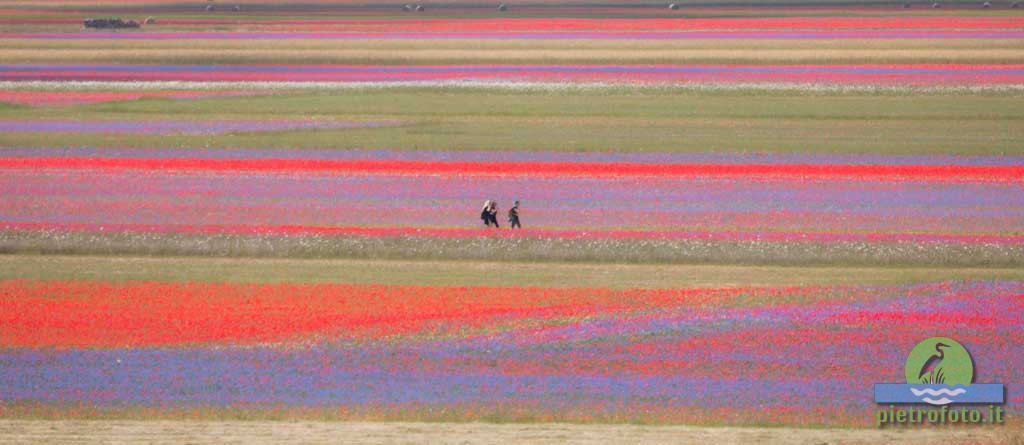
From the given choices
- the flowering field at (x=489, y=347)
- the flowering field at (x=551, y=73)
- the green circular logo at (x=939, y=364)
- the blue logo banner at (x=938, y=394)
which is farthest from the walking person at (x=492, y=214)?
the flowering field at (x=551, y=73)

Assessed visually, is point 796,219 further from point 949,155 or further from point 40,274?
point 40,274

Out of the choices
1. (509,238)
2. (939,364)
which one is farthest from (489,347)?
(509,238)

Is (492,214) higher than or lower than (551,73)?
lower

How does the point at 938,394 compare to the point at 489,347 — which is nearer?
the point at 938,394

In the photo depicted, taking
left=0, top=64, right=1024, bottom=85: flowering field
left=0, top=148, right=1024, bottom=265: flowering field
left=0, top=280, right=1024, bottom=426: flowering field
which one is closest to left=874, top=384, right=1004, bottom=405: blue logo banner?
left=0, top=280, right=1024, bottom=426: flowering field

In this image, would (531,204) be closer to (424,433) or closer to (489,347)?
(489,347)

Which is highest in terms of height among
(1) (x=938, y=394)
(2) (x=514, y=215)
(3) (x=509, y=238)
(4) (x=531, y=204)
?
(4) (x=531, y=204)

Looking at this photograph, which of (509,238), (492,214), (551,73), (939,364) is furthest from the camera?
(551,73)
